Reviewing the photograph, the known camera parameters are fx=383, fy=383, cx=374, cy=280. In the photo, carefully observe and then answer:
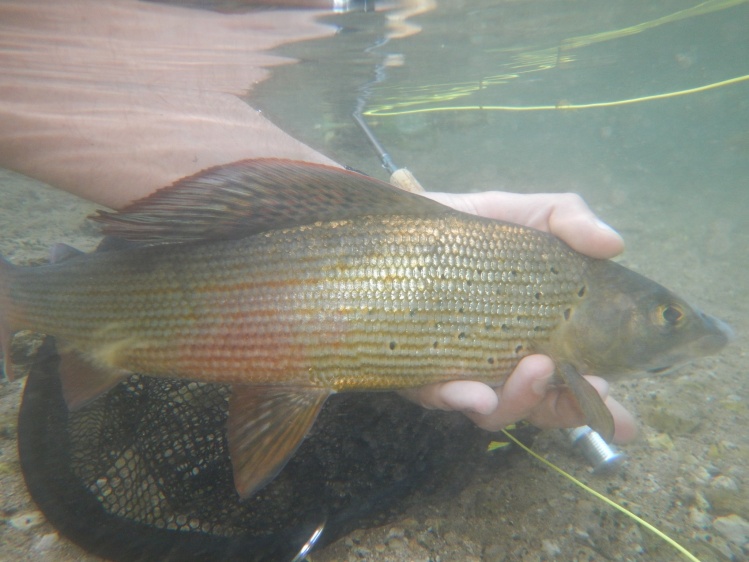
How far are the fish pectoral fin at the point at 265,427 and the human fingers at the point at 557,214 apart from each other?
169 centimetres

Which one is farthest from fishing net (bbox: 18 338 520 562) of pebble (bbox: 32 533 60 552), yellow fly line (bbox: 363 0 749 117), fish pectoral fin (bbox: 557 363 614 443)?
yellow fly line (bbox: 363 0 749 117)

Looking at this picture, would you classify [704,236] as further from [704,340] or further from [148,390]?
[148,390]

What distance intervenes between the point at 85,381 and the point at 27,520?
Result: 0.86m

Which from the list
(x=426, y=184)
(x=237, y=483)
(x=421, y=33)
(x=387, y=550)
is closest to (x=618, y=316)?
(x=387, y=550)

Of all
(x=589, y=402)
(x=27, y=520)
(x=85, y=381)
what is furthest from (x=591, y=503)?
(x=27, y=520)

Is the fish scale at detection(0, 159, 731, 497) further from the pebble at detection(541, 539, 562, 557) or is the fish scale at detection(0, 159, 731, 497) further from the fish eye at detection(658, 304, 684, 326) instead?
the pebble at detection(541, 539, 562, 557)

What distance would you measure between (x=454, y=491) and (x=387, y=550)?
0.56 metres

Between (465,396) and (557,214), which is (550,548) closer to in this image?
(465,396)

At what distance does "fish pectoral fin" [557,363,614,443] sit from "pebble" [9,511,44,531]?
2939 millimetres

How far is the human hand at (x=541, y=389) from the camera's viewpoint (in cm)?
200

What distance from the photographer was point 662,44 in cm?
2334

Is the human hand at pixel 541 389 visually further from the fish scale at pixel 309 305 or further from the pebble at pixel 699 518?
the pebble at pixel 699 518

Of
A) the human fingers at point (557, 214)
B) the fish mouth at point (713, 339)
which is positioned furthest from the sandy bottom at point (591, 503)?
the human fingers at point (557, 214)

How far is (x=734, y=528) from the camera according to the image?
8.30ft
